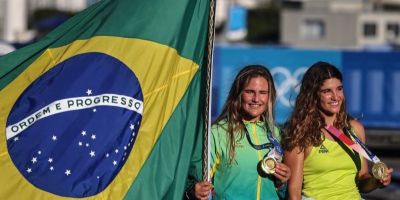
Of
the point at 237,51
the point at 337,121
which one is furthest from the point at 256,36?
the point at 337,121

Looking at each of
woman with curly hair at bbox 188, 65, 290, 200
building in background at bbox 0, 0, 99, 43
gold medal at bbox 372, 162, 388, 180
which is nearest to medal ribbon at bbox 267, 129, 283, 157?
woman with curly hair at bbox 188, 65, 290, 200

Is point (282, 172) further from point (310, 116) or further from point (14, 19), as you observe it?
point (14, 19)

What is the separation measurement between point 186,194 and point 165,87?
0.60 metres

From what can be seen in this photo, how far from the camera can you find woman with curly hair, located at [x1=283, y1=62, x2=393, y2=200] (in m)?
5.29

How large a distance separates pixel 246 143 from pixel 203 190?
38 cm

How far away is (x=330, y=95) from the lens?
212 inches

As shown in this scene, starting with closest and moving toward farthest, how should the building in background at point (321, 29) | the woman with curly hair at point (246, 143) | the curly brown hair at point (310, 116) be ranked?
the woman with curly hair at point (246, 143), the curly brown hair at point (310, 116), the building in background at point (321, 29)

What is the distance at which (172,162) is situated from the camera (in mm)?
5152

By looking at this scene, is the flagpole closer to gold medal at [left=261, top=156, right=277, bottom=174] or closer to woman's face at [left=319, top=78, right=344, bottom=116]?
gold medal at [left=261, top=156, right=277, bottom=174]

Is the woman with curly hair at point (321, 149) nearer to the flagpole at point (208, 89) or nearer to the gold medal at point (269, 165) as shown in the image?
the gold medal at point (269, 165)

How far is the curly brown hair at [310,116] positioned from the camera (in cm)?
530

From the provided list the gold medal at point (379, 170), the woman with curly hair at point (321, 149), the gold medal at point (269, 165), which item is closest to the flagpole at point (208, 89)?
the gold medal at point (269, 165)

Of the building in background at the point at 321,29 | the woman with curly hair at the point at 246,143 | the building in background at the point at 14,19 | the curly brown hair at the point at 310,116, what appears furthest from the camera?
the building in background at the point at 14,19

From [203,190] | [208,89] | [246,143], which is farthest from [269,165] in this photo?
[208,89]
